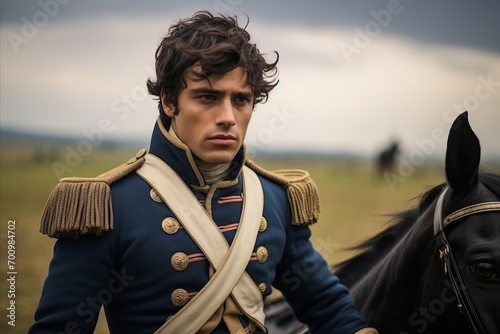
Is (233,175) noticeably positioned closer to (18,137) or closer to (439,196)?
(439,196)

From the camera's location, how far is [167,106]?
7.65 feet

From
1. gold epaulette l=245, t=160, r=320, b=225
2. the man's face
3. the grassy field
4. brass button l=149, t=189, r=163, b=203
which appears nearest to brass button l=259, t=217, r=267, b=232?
Result: gold epaulette l=245, t=160, r=320, b=225

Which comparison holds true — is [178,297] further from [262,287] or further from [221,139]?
[221,139]

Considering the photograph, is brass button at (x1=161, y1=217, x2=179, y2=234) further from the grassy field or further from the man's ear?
the grassy field

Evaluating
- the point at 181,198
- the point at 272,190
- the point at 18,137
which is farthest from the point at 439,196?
the point at 18,137

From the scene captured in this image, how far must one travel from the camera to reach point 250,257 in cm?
229

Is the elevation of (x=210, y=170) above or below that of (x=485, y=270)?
above

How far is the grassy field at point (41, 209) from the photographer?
5.56 m

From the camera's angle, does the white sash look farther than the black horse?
Yes

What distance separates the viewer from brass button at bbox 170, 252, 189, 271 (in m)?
2.16

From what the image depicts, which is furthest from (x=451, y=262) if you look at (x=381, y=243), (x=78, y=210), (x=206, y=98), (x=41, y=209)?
(x=41, y=209)

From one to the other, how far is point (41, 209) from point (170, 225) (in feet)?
27.9

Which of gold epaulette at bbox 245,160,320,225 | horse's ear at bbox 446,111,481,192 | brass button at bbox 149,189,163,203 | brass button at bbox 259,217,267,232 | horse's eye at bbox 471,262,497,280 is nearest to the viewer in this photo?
horse's eye at bbox 471,262,497,280

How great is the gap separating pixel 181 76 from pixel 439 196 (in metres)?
1.02
